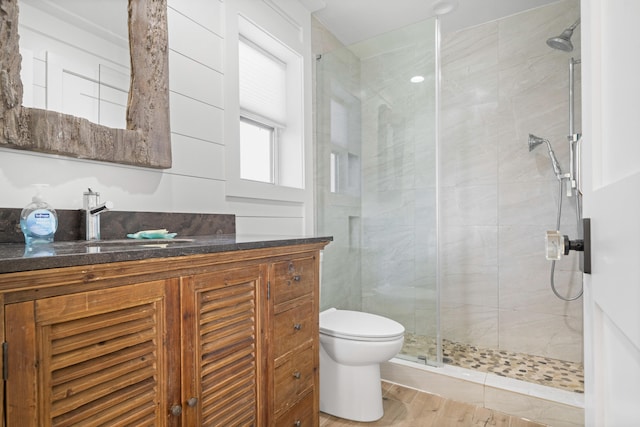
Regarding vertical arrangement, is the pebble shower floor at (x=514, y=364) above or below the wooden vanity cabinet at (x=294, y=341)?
below

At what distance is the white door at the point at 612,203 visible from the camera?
359 millimetres

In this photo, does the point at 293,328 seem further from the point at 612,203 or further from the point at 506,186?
the point at 506,186

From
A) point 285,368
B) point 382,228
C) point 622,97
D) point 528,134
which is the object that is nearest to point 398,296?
point 382,228

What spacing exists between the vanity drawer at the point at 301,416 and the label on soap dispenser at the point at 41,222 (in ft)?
3.25

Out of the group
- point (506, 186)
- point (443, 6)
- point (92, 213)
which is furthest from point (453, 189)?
point (92, 213)

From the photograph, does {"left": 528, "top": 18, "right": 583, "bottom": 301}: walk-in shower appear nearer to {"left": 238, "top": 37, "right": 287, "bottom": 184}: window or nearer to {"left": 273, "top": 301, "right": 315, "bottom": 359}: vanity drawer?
{"left": 238, "top": 37, "right": 287, "bottom": 184}: window

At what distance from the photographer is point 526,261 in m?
2.63

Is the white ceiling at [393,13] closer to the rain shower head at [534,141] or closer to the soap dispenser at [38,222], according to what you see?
the rain shower head at [534,141]

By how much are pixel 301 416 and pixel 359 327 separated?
0.60 metres

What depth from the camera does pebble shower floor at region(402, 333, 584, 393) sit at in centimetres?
216

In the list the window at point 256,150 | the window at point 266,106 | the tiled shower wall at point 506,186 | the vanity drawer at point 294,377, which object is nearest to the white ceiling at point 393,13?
the tiled shower wall at point 506,186

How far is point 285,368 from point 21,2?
1499 mm

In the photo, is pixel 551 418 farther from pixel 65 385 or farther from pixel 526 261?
pixel 65 385

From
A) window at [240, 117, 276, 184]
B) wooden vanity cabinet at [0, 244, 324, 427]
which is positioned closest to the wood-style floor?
wooden vanity cabinet at [0, 244, 324, 427]
